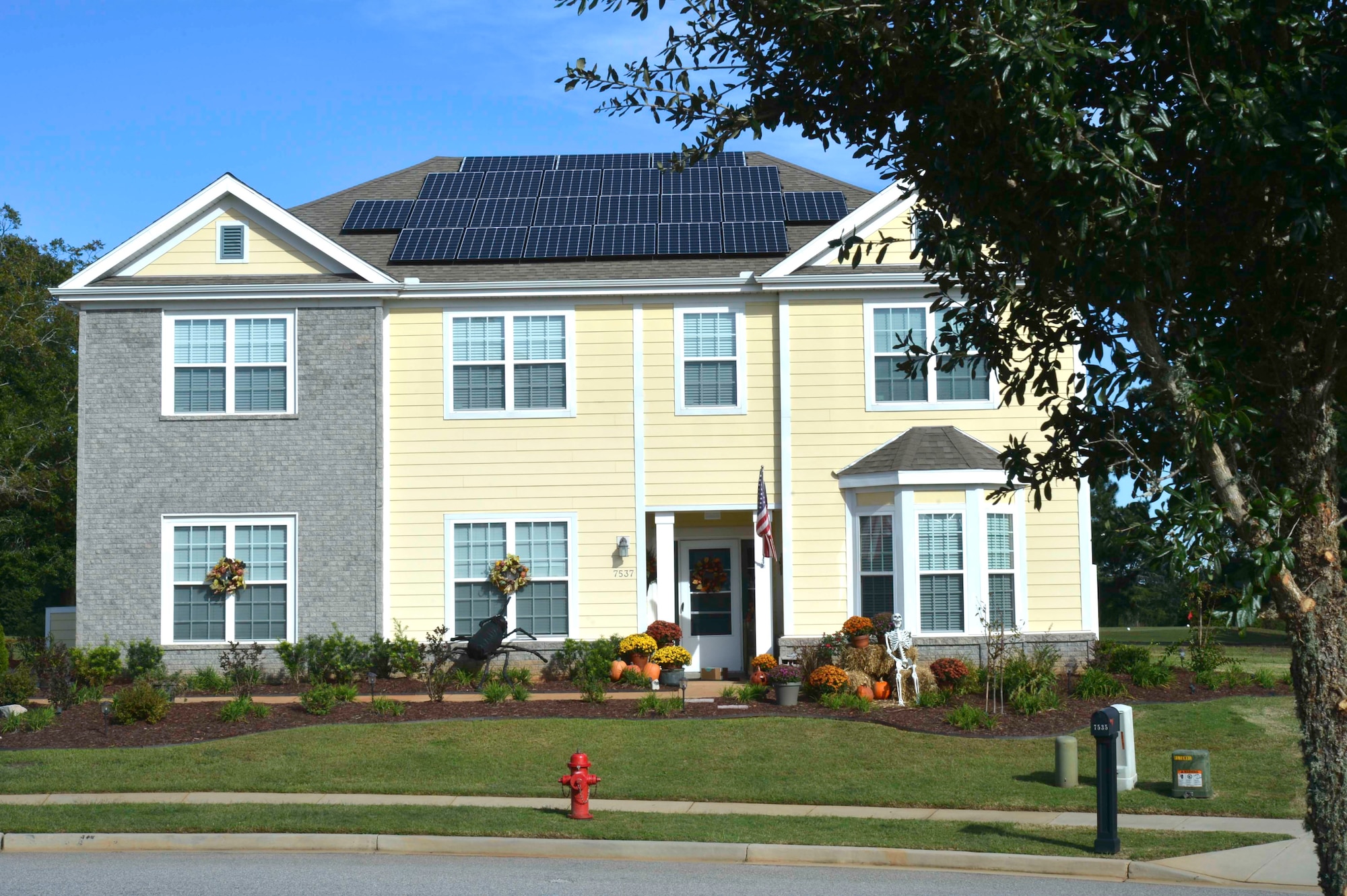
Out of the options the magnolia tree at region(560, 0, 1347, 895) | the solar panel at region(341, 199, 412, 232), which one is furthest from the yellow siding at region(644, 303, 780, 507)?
the magnolia tree at region(560, 0, 1347, 895)

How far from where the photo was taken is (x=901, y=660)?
17375 millimetres

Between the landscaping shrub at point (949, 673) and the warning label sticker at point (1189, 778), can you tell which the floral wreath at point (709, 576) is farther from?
the warning label sticker at point (1189, 778)

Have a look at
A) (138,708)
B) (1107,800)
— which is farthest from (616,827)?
(138,708)

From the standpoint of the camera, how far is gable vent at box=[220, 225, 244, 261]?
2012cm

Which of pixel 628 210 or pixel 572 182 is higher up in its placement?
pixel 572 182

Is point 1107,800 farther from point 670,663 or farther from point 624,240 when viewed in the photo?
point 624,240

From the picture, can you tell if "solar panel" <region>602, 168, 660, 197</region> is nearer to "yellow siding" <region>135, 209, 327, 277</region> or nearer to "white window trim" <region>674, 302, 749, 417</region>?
"white window trim" <region>674, 302, 749, 417</region>

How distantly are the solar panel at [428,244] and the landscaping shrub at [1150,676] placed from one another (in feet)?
40.1

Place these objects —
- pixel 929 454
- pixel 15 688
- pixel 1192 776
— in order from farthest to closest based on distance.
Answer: pixel 929 454 < pixel 15 688 < pixel 1192 776

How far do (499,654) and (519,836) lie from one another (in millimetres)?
8701

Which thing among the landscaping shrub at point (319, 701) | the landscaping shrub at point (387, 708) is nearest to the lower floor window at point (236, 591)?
the landscaping shrub at point (319, 701)

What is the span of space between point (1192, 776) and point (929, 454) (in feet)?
24.2

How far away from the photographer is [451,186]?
76.7 feet

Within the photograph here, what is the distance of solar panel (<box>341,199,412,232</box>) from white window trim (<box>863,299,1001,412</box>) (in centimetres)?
819
